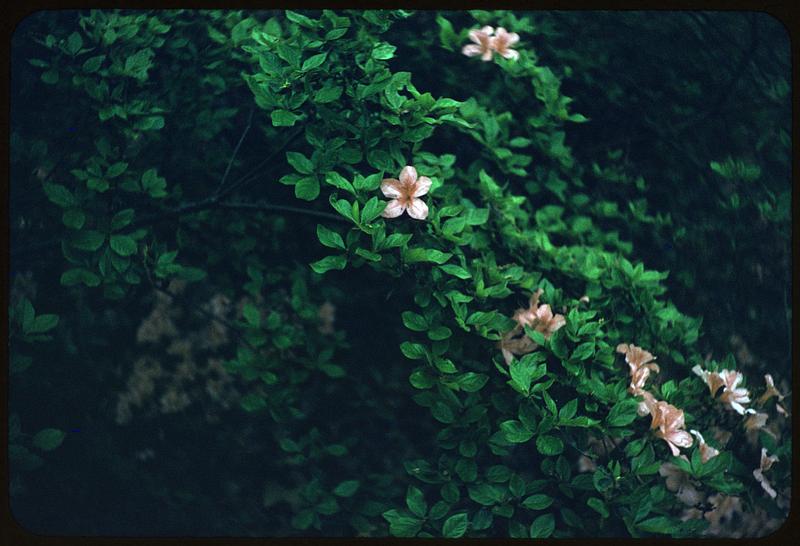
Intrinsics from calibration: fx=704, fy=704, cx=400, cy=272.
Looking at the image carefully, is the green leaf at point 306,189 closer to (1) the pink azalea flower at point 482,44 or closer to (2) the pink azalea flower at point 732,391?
(1) the pink azalea flower at point 482,44

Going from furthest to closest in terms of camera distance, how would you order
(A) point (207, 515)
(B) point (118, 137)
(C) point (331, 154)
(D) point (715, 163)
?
(D) point (715, 163) < (A) point (207, 515) < (B) point (118, 137) < (C) point (331, 154)

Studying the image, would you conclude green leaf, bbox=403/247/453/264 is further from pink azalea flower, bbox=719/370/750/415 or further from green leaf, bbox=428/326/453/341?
pink azalea flower, bbox=719/370/750/415

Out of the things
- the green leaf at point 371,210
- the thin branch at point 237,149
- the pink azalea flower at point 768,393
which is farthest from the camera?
the pink azalea flower at point 768,393

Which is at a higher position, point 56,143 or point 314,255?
point 56,143

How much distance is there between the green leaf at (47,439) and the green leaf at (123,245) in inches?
15.8

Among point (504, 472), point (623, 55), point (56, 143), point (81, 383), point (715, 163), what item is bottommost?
point (81, 383)

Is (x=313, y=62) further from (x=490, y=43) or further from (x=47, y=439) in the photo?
(x=47, y=439)

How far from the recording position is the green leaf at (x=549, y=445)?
4.44 ft

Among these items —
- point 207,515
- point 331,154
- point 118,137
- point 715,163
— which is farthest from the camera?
point 715,163

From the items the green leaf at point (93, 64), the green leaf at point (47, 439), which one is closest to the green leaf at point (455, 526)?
the green leaf at point (47, 439)

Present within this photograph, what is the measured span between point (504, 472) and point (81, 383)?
3.38ft

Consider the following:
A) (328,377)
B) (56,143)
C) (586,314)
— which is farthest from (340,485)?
(56,143)

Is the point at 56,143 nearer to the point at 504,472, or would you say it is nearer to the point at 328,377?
the point at 328,377

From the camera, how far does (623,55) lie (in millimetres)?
1909
